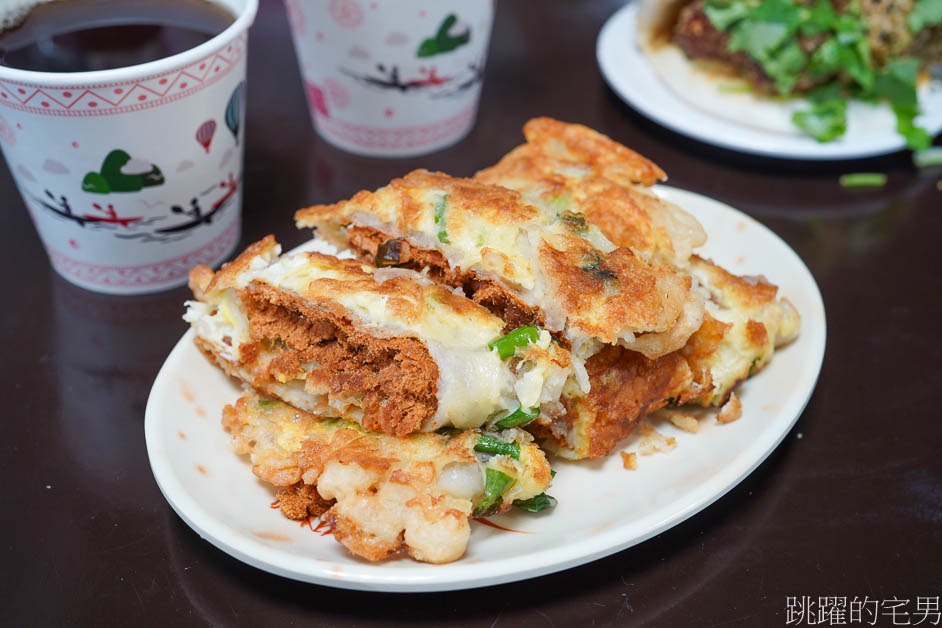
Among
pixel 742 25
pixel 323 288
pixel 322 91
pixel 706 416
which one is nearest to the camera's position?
pixel 323 288

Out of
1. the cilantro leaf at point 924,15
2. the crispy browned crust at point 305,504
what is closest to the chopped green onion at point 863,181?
the cilantro leaf at point 924,15

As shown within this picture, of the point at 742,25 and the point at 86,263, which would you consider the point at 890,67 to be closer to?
the point at 742,25

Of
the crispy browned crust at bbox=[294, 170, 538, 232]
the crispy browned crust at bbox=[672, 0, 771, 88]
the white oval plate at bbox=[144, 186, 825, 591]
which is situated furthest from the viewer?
the crispy browned crust at bbox=[672, 0, 771, 88]

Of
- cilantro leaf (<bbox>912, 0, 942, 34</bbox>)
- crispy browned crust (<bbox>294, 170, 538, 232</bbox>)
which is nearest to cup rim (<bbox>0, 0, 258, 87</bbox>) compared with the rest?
crispy browned crust (<bbox>294, 170, 538, 232</bbox>)

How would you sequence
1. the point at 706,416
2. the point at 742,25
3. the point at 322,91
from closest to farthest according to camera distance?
the point at 706,416 → the point at 322,91 → the point at 742,25

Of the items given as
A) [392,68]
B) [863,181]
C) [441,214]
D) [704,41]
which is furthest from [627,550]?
[704,41]

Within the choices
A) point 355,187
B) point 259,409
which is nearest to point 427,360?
point 259,409

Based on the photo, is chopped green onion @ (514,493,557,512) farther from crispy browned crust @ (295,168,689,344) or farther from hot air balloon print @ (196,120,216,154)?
hot air balloon print @ (196,120,216,154)
